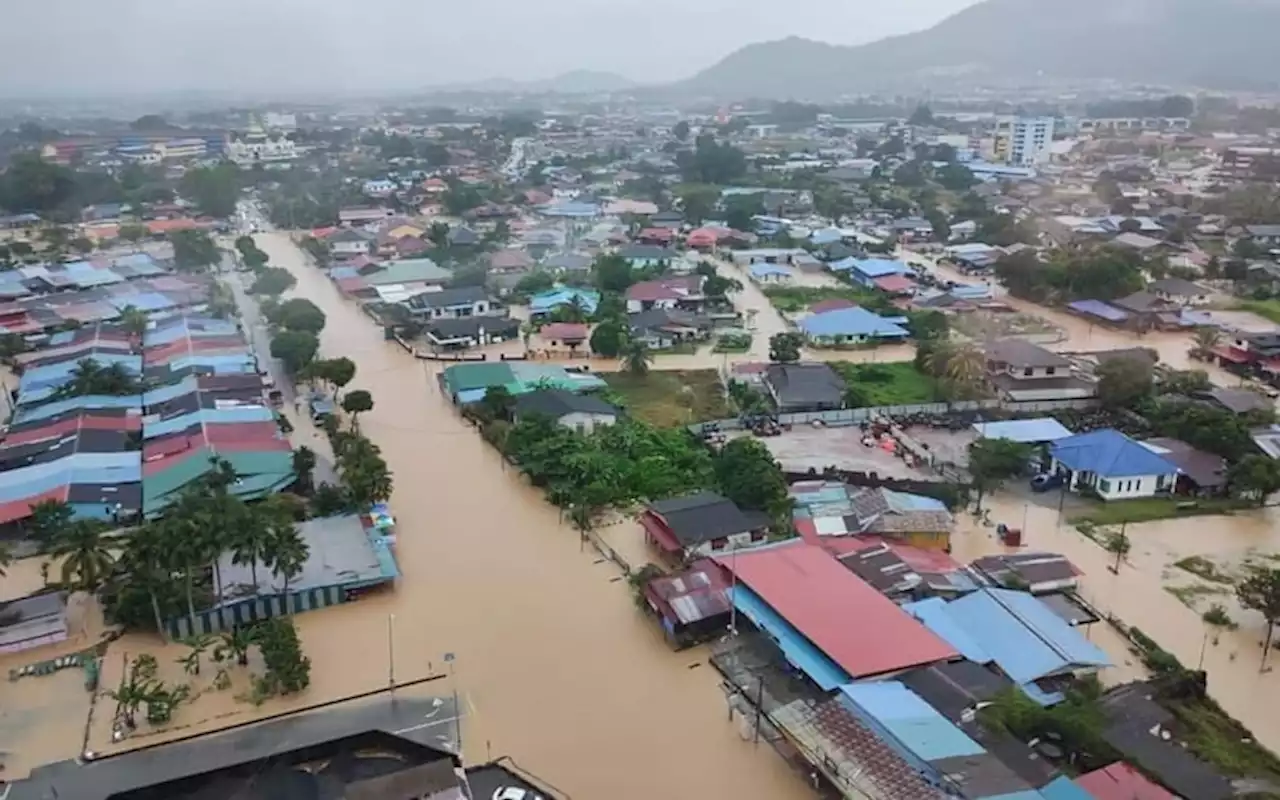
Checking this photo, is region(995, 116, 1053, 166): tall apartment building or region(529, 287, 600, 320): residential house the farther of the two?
region(995, 116, 1053, 166): tall apartment building

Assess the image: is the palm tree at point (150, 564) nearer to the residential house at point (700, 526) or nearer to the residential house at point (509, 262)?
the residential house at point (700, 526)

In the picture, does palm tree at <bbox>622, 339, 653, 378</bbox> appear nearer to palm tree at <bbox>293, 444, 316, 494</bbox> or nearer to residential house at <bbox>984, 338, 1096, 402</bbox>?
residential house at <bbox>984, 338, 1096, 402</bbox>

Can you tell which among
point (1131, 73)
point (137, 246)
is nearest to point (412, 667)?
point (137, 246)

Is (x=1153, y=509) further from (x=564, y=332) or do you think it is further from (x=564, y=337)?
(x=564, y=332)

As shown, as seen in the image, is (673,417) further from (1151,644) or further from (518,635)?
(1151,644)

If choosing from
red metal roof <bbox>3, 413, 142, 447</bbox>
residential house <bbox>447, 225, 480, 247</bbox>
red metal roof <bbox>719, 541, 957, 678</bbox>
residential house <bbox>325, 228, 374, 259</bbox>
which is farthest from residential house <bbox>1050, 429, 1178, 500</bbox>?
residential house <bbox>325, 228, 374, 259</bbox>

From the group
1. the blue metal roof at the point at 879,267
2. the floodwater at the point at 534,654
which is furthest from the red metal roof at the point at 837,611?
the blue metal roof at the point at 879,267

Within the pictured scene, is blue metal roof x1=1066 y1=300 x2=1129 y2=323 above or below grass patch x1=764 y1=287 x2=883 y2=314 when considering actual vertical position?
Result: above
